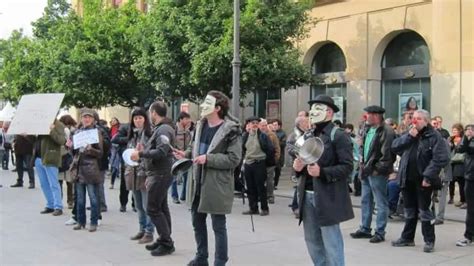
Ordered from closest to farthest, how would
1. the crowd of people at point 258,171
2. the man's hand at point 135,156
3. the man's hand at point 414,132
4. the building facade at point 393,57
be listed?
the crowd of people at point 258,171 < the man's hand at point 135,156 < the man's hand at point 414,132 < the building facade at point 393,57

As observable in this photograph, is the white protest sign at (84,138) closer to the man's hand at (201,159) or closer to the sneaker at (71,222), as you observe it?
the sneaker at (71,222)

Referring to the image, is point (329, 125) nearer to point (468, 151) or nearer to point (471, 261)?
point (471, 261)

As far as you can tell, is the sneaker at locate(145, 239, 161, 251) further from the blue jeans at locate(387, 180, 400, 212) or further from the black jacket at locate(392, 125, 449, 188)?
the blue jeans at locate(387, 180, 400, 212)

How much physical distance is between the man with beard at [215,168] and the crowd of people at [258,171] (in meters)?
0.01

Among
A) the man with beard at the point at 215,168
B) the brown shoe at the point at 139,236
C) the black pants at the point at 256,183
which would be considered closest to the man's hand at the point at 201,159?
the man with beard at the point at 215,168

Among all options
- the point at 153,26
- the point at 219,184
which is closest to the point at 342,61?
the point at 153,26

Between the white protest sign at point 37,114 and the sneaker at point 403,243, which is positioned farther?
the white protest sign at point 37,114

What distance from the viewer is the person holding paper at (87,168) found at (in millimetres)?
8344

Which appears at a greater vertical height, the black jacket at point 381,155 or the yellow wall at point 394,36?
the yellow wall at point 394,36

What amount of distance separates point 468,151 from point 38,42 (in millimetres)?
22375

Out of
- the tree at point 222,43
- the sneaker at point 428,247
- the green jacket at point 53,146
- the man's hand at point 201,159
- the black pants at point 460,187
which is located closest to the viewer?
the man's hand at point 201,159

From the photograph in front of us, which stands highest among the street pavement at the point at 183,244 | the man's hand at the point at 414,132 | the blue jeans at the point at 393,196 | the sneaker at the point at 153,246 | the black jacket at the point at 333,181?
the man's hand at the point at 414,132

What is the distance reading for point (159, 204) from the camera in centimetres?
676

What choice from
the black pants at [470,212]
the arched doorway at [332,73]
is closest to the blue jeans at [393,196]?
the black pants at [470,212]
